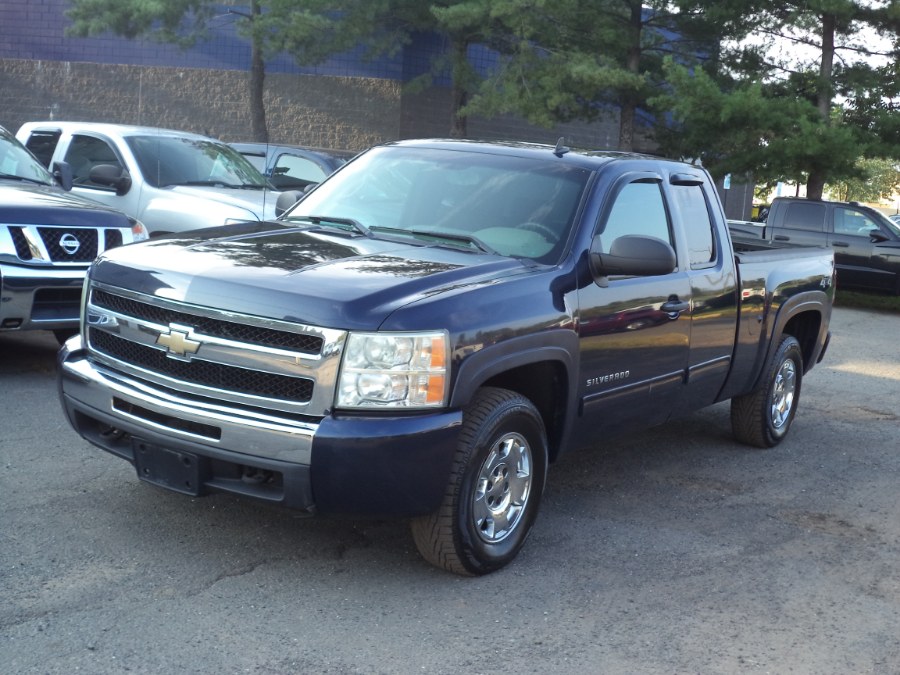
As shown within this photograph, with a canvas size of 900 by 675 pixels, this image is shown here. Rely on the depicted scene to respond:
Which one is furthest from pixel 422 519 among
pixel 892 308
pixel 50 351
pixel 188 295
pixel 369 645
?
pixel 892 308

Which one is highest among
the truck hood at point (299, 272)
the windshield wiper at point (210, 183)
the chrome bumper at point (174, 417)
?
the windshield wiper at point (210, 183)

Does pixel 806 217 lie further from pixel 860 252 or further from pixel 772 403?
pixel 772 403

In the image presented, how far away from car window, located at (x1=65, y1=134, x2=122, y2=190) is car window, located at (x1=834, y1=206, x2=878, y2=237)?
1285cm

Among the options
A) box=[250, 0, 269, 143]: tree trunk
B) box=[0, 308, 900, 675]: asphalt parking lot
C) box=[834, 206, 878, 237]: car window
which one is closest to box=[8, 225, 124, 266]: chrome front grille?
box=[0, 308, 900, 675]: asphalt parking lot

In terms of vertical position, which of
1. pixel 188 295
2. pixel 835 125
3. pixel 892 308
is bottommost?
pixel 892 308

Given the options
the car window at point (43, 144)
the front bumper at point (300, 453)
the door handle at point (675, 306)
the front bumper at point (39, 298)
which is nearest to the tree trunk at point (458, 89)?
the car window at point (43, 144)

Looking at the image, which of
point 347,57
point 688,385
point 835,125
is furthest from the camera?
point 347,57

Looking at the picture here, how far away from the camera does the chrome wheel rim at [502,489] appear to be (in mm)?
4766

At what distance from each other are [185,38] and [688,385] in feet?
70.2

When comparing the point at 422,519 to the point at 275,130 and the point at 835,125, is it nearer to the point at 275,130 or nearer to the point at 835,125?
the point at 835,125

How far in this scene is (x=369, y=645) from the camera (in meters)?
4.11

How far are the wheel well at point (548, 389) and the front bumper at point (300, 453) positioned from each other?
79 centimetres

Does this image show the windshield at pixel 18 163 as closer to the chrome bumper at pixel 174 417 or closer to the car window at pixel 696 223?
the chrome bumper at pixel 174 417

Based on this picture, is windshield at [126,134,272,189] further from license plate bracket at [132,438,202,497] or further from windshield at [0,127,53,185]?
license plate bracket at [132,438,202,497]
